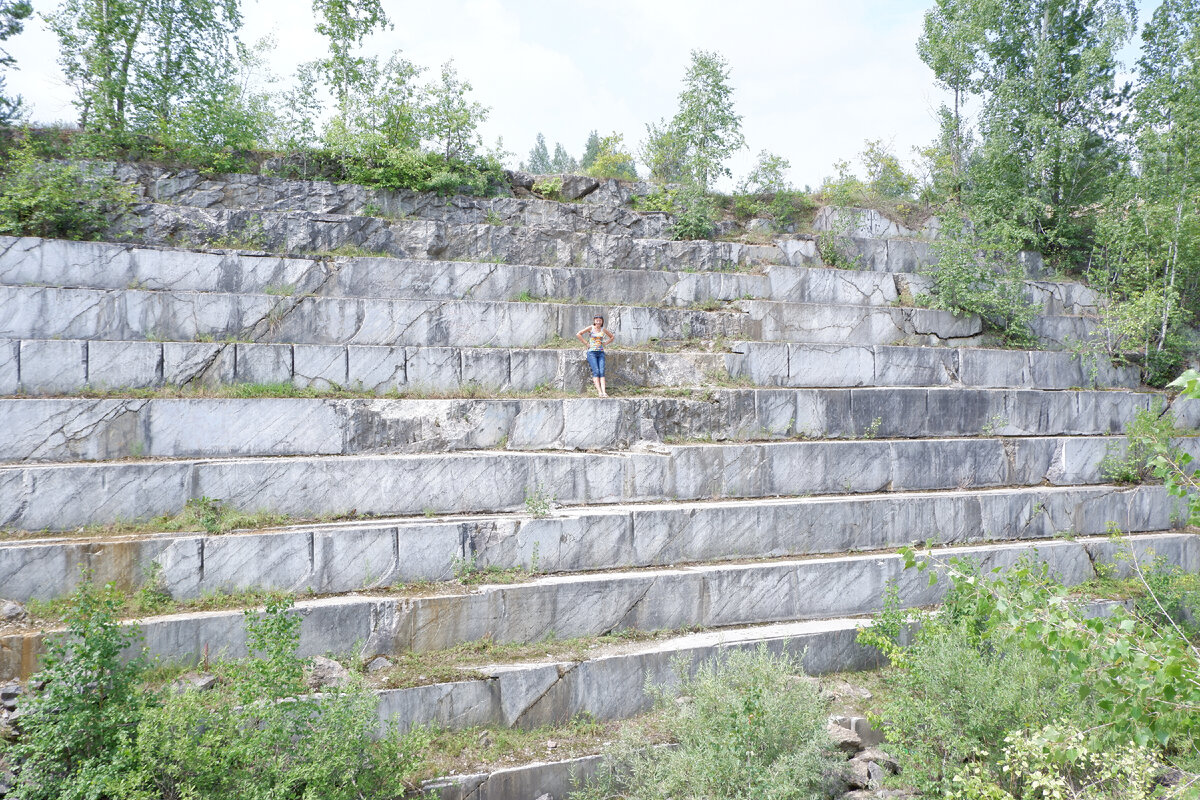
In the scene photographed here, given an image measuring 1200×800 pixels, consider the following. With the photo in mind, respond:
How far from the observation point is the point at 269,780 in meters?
4.06

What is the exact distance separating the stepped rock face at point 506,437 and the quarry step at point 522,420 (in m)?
0.03

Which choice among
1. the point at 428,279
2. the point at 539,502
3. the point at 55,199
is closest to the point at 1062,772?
the point at 539,502

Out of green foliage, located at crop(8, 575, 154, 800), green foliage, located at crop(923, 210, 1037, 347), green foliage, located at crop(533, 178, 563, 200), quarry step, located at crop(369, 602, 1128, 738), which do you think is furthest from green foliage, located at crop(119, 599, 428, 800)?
green foliage, located at crop(923, 210, 1037, 347)

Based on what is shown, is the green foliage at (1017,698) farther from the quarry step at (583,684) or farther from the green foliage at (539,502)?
the green foliage at (539,502)

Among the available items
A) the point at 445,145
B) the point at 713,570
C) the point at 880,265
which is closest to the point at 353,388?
the point at 713,570

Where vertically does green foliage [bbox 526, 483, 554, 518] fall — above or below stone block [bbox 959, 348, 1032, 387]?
below

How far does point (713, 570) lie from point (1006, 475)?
4882mm

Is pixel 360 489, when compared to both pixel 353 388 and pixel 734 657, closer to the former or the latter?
pixel 353 388

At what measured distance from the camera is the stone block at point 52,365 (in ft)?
22.1

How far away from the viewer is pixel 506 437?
24.9 ft

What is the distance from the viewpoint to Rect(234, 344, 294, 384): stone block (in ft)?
24.3

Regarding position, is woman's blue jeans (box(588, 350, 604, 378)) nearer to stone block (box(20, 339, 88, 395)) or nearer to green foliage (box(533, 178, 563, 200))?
green foliage (box(533, 178, 563, 200))

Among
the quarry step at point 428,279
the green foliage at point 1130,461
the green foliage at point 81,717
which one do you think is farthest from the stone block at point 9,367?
the green foliage at point 1130,461

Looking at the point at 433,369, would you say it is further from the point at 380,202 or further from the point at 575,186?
the point at 575,186
